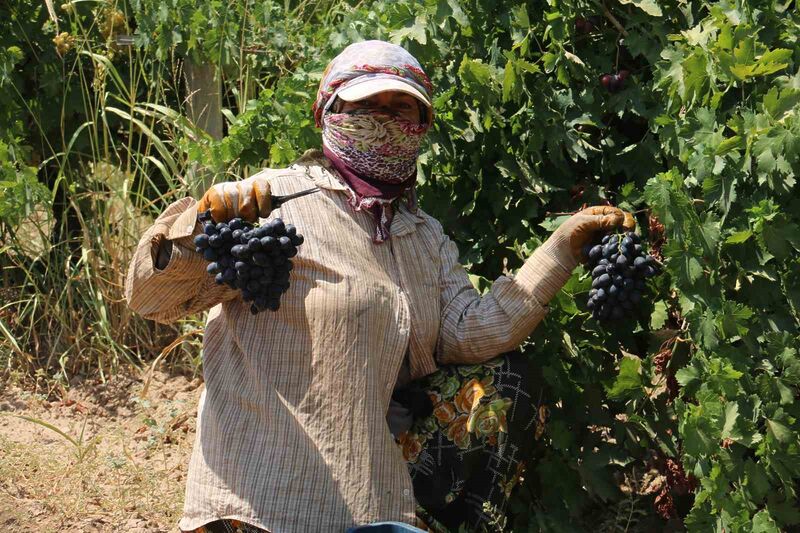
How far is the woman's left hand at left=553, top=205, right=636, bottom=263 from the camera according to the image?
3107 mm

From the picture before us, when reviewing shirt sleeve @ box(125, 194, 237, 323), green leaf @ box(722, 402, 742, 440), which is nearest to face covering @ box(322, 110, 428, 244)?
shirt sleeve @ box(125, 194, 237, 323)

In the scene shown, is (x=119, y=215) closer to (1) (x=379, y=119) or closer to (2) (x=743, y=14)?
(1) (x=379, y=119)

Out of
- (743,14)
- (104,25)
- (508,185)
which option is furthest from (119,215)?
(743,14)

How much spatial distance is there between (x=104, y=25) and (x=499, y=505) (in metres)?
2.93

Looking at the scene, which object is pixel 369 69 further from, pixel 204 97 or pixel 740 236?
pixel 204 97

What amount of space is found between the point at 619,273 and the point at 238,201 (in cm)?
98

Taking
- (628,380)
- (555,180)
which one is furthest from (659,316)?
(555,180)

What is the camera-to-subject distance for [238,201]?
9.02 ft

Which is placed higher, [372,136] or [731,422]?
[372,136]

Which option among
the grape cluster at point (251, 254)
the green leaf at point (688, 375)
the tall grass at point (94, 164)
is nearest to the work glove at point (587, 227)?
the green leaf at point (688, 375)

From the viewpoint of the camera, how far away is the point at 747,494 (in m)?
2.76

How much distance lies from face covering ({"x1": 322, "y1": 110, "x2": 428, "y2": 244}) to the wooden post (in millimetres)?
1789

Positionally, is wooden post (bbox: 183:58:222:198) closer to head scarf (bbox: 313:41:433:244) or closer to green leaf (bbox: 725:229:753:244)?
head scarf (bbox: 313:41:433:244)

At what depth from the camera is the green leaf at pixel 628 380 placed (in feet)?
10.4
